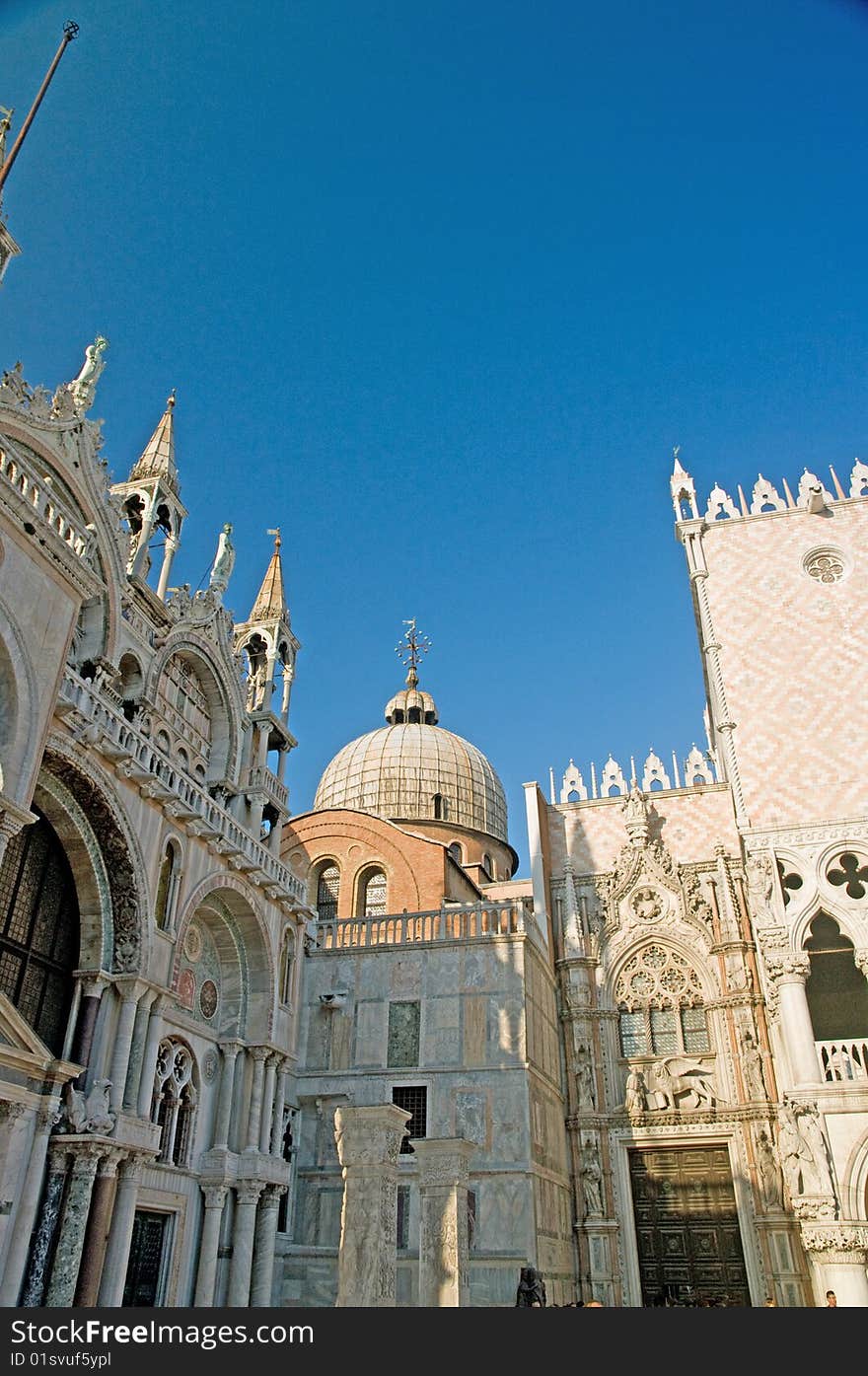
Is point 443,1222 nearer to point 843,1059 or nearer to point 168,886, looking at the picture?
point 168,886

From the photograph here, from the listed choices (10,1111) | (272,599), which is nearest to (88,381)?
(272,599)

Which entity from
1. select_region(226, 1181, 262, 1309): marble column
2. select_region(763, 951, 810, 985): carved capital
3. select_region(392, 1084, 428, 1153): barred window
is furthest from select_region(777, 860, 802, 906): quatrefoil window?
select_region(226, 1181, 262, 1309): marble column

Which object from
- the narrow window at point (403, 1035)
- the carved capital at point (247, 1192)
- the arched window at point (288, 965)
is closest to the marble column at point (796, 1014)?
the narrow window at point (403, 1035)

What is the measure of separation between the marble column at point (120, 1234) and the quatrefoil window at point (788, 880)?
47.7 feet

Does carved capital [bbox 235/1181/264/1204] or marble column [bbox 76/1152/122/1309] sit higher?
carved capital [bbox 235/1181/264/1204]

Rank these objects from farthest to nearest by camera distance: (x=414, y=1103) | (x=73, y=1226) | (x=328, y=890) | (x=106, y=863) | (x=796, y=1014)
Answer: (x=328, y=890)
(x=796, y=1014)
(x=414, y=1103)
(x=106, y=863)
(x=73, y=1226)

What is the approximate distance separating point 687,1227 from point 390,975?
842 centimetres

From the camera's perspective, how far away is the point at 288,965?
20.8 metres

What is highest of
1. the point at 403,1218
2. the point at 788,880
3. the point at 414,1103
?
the point at 788,880

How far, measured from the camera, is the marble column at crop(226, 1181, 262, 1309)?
1672 centimetres

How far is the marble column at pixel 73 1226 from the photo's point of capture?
12875 mm

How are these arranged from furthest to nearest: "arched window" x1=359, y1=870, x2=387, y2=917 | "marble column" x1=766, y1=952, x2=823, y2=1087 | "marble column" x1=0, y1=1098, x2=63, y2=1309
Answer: "arched window" x1=359, y1=870, x2=387, y2=917 < "marble column" x1=766, y1=952, x2=823, y2=1087 < "marble column" x1=0, y1=1098, x2=63, y2=1309

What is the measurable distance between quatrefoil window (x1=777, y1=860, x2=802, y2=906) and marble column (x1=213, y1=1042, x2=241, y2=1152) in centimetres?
1223

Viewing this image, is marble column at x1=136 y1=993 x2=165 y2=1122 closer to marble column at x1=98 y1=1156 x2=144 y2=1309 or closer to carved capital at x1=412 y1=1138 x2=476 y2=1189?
marble column at x1=98 y1=1156 x2=144 y2=1309
